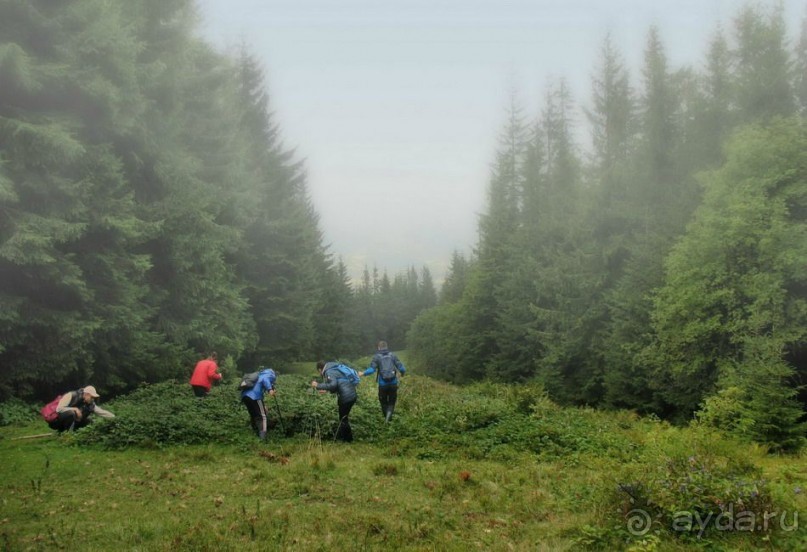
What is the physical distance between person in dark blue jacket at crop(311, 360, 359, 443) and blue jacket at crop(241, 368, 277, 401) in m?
1.04

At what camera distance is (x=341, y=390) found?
1128cm

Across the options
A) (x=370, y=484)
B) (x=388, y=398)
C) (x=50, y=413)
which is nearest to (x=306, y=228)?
(x=388, y=398)

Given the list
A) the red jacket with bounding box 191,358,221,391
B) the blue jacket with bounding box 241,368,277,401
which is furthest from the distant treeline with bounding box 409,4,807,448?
the red jacket with bounding box 191,358,221,391

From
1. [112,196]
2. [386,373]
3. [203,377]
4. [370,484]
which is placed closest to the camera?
[370,484]

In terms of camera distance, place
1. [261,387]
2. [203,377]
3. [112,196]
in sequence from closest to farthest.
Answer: [261,387] → [203,377] → [112,196]

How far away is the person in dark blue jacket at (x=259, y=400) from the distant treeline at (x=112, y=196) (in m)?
6.13

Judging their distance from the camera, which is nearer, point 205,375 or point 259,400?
point 259,400

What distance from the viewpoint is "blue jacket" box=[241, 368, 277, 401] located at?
11.2 m

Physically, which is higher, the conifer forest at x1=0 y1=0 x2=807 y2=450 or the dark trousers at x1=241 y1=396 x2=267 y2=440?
the conifer forest at x1=0 y1=0 x2=807 y2=450

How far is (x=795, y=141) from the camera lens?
1695 centimetres

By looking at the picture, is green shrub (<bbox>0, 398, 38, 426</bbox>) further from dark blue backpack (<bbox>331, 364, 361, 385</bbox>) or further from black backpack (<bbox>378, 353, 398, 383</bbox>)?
black backpack (<bbox>378, 353, 398, 383</bbox>)

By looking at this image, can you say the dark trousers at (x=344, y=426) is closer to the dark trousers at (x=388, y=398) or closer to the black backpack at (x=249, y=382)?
the dark trousers at (x=388, y=398)

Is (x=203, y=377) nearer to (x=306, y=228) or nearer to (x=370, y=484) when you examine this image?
(x=370, y=484)

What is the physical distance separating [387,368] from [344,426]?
1.89m
